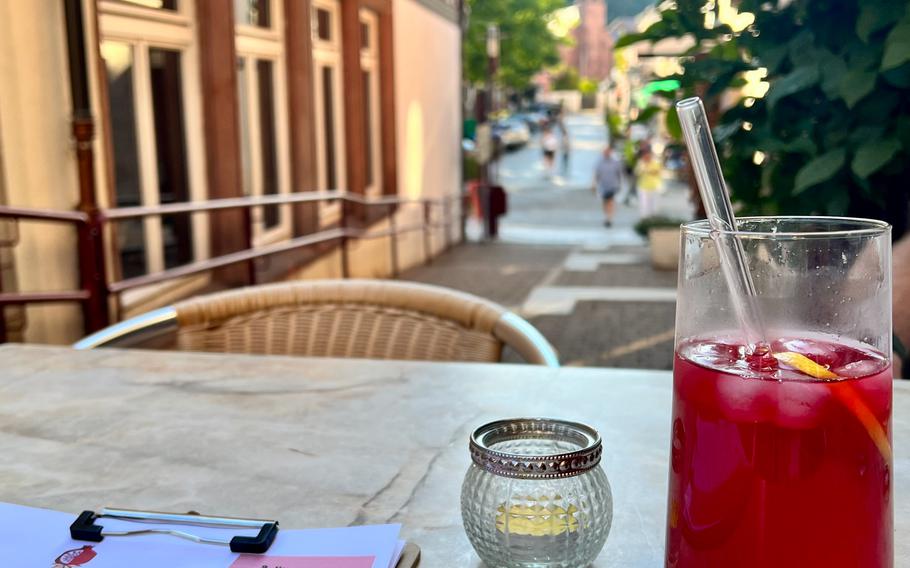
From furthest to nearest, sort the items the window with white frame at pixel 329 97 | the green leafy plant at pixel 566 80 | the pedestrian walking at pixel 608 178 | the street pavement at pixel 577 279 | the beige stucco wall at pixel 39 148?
the green leafy plant at pixel 566 80 → the pedestrian walking at pixel 608 178 → the window with white frame at pixel 329 97 → the street pavement at pixel 577 279 → the beige stucco wall at pixel 39 148

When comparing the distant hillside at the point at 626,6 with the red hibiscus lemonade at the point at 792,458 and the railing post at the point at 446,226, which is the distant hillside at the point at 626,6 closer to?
the red hibiscus lemonade at the point at 792,458

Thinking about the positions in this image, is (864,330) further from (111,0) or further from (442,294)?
(111,0)

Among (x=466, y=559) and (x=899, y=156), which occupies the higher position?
(x=899, y=156)

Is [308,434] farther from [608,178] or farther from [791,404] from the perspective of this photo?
[608,178]

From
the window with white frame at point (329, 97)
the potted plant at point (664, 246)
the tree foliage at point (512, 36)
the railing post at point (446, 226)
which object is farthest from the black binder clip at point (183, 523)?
the tree foliage at point (512, 36)

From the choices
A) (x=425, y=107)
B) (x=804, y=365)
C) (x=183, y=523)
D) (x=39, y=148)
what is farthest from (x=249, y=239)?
(x=425, y=107)

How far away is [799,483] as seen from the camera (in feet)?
1.97

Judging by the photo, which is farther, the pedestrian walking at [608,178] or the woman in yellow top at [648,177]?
the pedestrian walking at [608,178]

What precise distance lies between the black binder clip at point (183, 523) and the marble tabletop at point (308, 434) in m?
0.07

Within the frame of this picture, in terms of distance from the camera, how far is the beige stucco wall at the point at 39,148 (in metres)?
3.84

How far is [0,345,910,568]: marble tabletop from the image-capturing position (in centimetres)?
87

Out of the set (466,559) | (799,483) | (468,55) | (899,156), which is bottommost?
(466,559)

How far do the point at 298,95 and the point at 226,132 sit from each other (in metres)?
1.64

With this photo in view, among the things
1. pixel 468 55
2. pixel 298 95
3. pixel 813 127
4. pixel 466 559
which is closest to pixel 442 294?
pixel 813 127
